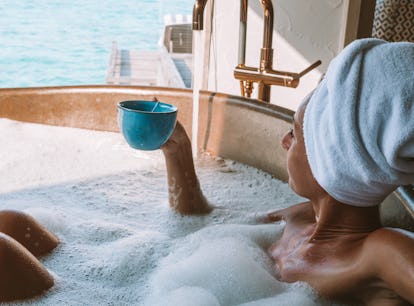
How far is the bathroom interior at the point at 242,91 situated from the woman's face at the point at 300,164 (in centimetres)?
20

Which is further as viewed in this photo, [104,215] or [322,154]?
[104,215]

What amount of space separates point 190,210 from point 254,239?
0.86 feet

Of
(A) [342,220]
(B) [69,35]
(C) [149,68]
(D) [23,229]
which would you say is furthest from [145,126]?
(B) [69,35]

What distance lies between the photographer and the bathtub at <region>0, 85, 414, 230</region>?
170cm

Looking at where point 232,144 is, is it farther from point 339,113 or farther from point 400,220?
point 339,113

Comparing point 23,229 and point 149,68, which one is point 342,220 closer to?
point 23,229

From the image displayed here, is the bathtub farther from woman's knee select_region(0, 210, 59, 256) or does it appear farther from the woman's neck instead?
woman's knee select_region(0, 210, 59, 256)

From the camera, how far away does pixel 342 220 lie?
3.24 ft

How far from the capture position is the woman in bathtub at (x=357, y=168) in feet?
2.56

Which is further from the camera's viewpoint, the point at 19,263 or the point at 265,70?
the point at 265,70

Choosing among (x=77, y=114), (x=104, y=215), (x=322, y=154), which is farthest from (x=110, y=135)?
(x=322, y=154)

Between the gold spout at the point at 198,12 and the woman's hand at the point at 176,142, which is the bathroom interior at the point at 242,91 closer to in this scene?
the gold spout at the point at 198,12

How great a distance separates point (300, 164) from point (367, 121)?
0.24m

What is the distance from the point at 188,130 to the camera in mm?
1902
